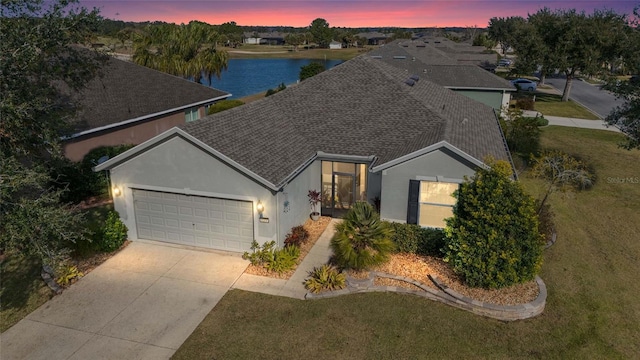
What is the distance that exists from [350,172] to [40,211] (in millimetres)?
11738

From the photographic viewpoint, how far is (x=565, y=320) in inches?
482

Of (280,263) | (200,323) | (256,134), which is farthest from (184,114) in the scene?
(200,323)

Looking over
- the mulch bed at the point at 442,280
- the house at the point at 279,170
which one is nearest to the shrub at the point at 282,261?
the house at the point at 279,170

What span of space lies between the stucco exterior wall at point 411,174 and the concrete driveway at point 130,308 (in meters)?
6.09

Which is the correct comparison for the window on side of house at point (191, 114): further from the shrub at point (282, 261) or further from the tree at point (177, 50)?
the shrub at point (282, 261)

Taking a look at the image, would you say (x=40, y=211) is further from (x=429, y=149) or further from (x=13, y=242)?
(x=429, y=149)

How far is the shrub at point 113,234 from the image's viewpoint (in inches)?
624

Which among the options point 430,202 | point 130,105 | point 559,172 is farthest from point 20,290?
point 559,172

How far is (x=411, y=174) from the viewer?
16.1m

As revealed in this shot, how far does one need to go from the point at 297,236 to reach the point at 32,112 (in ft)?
30.0

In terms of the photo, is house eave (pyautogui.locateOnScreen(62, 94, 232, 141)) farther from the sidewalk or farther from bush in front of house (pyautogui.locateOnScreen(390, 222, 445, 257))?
bush in front of house (pyautogui.locateOnScreen(390, 222, 445, 257))

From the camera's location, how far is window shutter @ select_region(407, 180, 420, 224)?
53.1ft

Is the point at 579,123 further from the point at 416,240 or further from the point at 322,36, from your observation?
the point at 322,36

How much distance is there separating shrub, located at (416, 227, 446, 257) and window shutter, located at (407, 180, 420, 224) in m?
1.07
